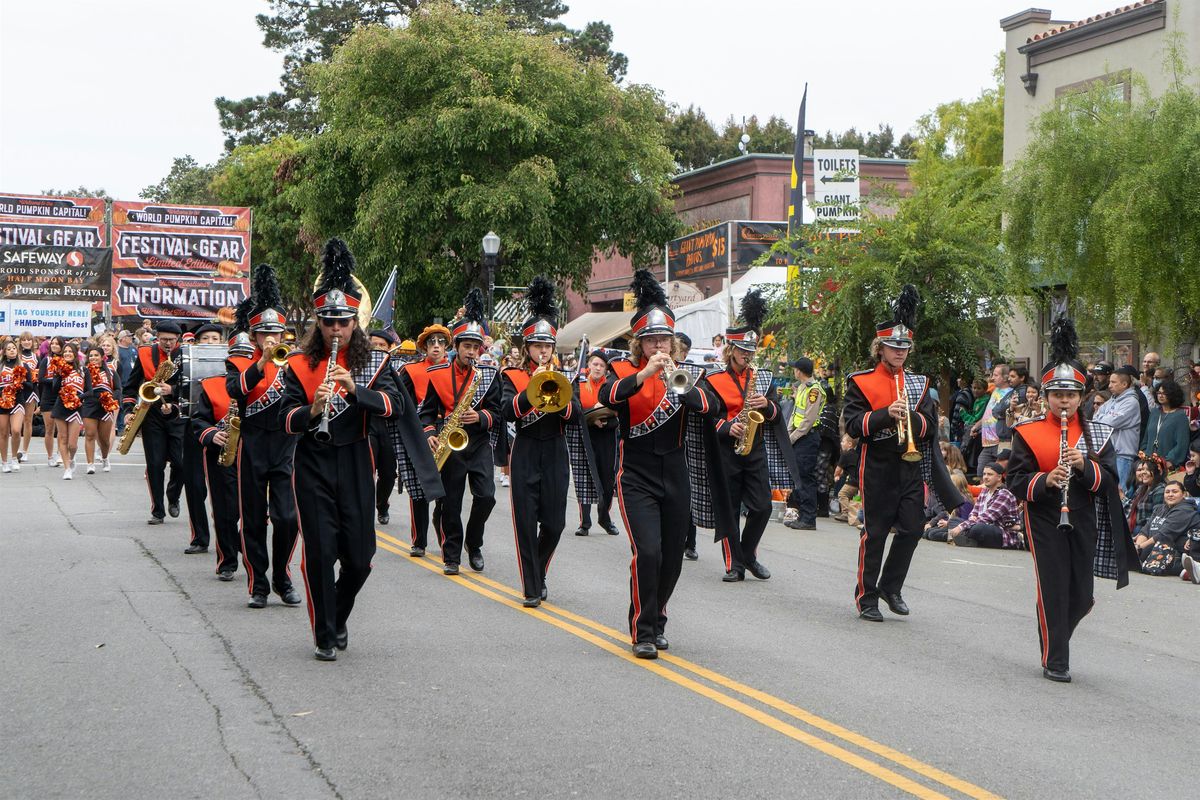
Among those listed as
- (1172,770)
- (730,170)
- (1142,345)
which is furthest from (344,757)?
(730,170)

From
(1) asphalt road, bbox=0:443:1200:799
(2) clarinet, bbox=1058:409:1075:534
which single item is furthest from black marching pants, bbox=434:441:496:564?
(2) clarinet, bbox=1058:409:1075:534

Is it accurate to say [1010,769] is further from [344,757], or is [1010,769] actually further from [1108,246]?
[1108,246]

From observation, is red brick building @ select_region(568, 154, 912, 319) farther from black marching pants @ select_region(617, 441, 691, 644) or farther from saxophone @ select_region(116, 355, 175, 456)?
black marching pants @ select_region(617, 441, 691, 644)

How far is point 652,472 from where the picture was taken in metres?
8.45

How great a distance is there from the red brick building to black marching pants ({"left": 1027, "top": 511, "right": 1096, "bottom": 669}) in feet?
89.3

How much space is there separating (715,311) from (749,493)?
15.3 meters

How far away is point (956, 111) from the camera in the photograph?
45.9 m

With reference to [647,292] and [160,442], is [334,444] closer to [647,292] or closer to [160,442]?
[647,292]

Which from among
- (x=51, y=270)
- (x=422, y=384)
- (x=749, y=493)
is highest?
(x=51, y=270)

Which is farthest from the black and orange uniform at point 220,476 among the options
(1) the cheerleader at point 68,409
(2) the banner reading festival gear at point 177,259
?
(2) the banner reading festival gear at point 177,259

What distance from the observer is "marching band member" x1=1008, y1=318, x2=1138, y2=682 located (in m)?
8.07

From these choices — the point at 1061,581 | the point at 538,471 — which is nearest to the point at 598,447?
the point at 538,471

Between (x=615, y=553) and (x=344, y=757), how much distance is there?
7.35 metres

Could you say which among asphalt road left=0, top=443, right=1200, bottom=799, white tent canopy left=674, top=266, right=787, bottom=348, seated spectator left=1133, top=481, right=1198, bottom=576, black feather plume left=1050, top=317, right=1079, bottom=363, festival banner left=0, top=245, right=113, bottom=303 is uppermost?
festival banner left=0, top=245, right=113, bottom=303
